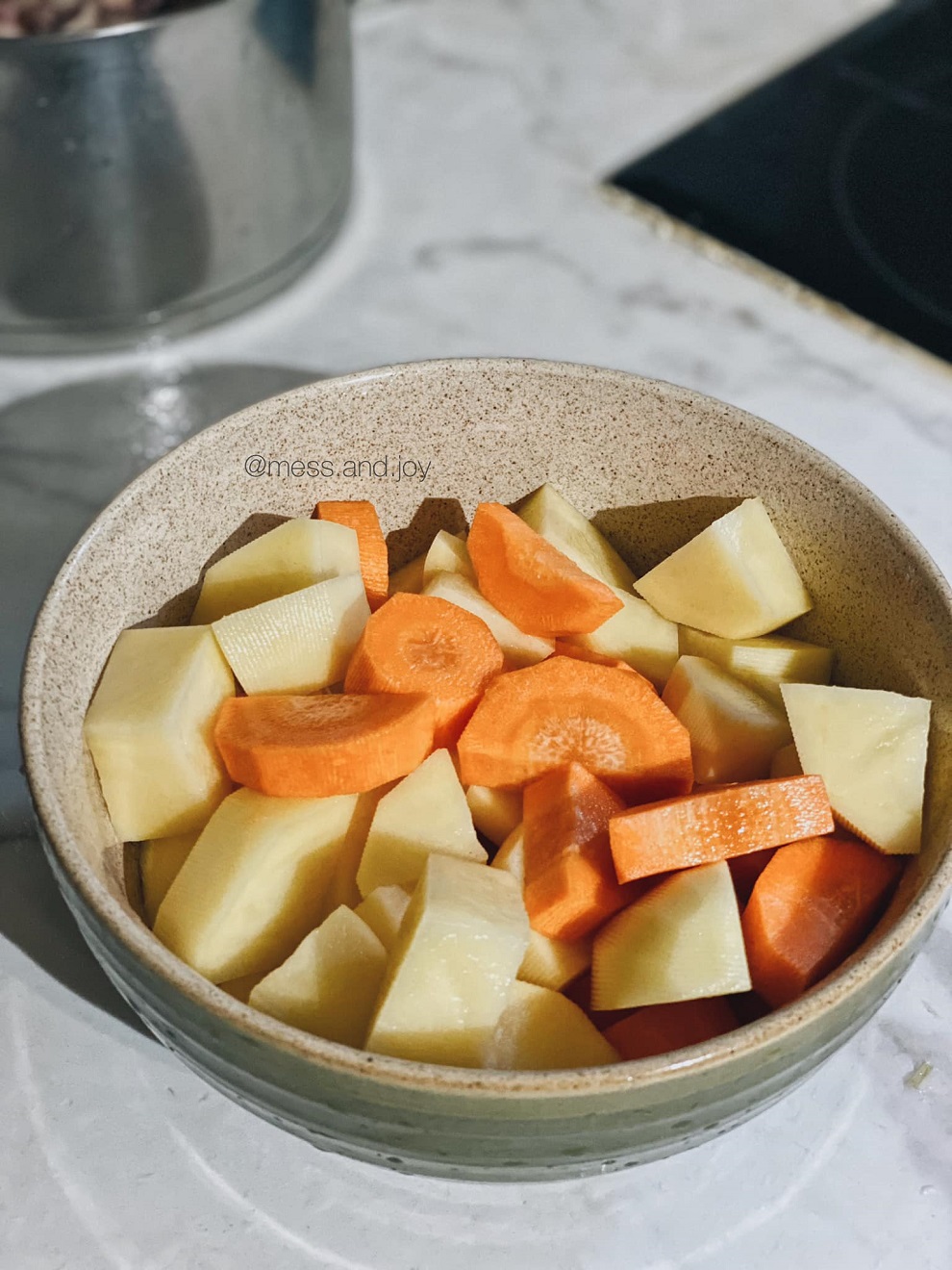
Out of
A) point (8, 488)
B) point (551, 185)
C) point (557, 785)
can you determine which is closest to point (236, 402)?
point (8, 488)

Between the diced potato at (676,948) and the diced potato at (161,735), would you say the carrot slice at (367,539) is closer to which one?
the diced potato at (161,735)

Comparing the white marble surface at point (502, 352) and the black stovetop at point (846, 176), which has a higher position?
the black stovetop at point (846, 176)

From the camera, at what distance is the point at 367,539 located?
32.7 inches

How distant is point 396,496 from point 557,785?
0.27m

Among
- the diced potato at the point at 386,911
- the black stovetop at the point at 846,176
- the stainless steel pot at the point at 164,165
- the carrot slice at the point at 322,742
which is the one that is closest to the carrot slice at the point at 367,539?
the carrot slice at the point at 322,742

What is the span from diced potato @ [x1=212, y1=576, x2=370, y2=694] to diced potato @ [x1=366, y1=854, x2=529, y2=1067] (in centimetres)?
19

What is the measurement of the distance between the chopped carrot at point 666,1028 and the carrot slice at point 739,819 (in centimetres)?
7

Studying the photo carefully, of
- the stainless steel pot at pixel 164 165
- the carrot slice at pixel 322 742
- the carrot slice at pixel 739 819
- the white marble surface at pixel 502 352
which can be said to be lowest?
the white marble surface at pixel 502 352

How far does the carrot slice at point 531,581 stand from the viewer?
760mm

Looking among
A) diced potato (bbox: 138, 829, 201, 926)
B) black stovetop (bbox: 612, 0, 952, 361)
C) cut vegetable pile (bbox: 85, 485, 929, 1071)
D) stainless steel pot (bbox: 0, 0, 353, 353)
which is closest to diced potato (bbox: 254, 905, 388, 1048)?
cut vegetable pile (bbox: 85, 485, 929, 1071)

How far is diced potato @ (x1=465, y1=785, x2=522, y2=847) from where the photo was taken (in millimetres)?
727

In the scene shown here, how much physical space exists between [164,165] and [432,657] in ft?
1.81

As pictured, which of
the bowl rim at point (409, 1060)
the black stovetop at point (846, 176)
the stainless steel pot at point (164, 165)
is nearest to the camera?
the bowl rim at point (409, 1060)

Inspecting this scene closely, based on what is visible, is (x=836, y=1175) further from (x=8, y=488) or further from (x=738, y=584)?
(x=8, y=488)
